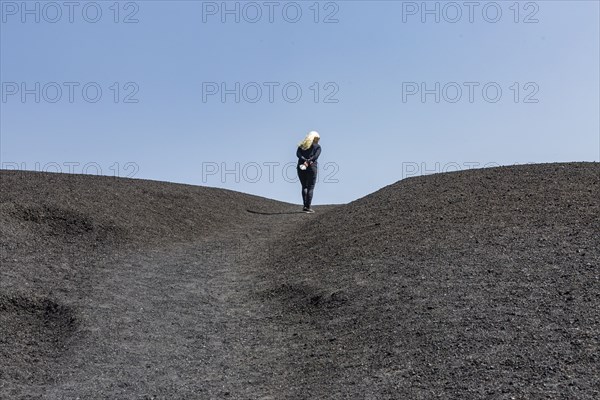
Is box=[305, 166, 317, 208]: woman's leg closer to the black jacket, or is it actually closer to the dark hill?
the black jacket

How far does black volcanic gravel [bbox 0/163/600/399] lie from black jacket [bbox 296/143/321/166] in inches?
125

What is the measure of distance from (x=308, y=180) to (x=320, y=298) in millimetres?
10813

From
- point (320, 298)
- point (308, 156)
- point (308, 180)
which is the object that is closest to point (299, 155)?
point (308, 156)

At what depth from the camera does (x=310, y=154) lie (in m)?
22.8

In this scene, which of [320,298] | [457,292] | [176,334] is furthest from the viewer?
[320,298]

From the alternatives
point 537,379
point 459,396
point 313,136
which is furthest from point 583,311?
point 313,136

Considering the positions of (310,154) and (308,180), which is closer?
(310,154)

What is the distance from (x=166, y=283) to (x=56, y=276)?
2.05 m

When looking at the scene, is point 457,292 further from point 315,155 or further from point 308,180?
point 308,180

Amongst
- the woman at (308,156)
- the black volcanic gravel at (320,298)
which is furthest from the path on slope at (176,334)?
the woman at (308,156)

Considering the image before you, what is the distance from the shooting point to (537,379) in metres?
8.45

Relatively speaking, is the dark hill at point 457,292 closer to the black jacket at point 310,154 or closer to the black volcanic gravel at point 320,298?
the black volcanic gravel at point 320,298

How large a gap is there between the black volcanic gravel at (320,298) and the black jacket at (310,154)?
10.4ft

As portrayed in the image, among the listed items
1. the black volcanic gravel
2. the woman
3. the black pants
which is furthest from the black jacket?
Answer: the black volcanic gravel
